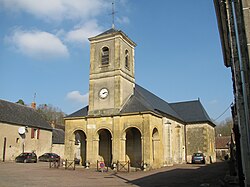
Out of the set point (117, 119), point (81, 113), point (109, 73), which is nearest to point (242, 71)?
point (117, 119)

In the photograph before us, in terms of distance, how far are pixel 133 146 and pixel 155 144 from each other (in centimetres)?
247

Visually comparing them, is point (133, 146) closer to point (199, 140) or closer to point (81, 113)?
point (81, 113)

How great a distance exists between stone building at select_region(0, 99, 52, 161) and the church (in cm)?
1002

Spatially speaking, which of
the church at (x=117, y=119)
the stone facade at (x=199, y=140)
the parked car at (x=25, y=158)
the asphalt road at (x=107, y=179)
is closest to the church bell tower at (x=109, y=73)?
the church at (x=117, y=119)

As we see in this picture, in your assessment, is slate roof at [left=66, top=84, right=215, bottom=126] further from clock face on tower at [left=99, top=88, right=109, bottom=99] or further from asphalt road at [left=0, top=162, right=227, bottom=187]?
asphalt road at [left=0, top=162, right=227, bottom=187]

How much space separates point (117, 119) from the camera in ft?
81.5

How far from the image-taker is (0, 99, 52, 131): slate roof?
33628 millimetres

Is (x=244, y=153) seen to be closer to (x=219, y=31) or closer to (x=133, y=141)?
(x=219, y=31)

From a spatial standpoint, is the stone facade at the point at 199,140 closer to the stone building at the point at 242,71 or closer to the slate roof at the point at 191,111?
the slate roof at the point at 191,111

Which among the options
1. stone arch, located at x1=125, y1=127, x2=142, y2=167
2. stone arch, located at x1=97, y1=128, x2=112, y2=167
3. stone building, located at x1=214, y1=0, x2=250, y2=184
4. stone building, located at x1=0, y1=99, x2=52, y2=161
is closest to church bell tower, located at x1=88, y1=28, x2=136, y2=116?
stone arch, located at x1=97, y1=128, x2=112, y2=167

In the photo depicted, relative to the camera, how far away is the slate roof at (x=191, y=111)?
36750 millimetres

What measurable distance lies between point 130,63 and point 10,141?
17.9 metres

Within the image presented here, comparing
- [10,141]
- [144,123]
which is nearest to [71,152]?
[144,123]

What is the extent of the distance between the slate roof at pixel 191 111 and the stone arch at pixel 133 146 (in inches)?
496
